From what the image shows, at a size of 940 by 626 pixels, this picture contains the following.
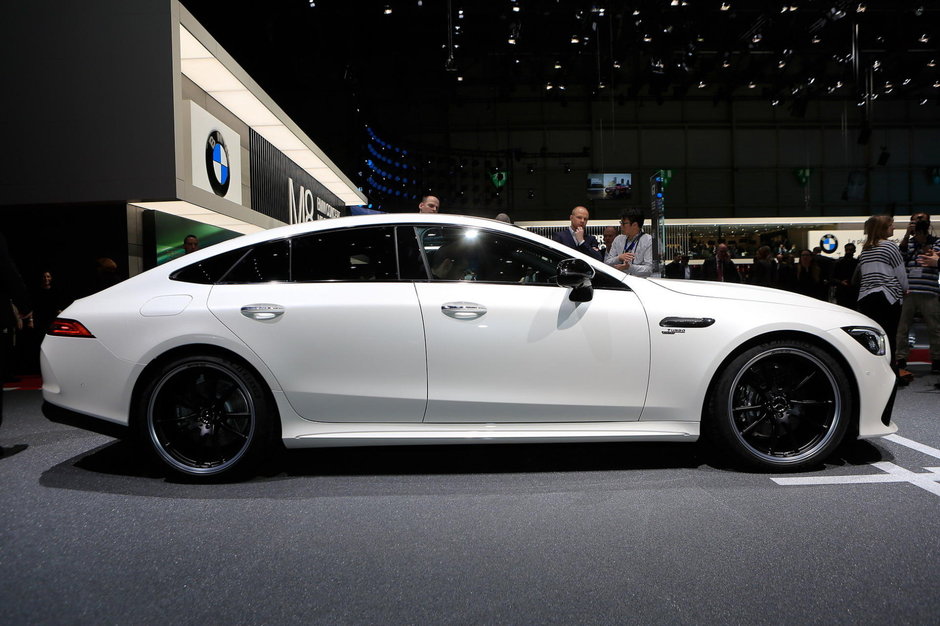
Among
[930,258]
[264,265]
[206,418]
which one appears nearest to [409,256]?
[264,265]

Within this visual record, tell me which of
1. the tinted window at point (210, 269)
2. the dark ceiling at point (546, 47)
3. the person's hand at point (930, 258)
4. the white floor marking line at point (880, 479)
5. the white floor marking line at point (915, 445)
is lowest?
the white floor marking line at point (880, 479)

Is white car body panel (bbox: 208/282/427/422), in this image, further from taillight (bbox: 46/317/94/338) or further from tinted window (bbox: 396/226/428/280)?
taillight (bbox: 46/317/94/338)

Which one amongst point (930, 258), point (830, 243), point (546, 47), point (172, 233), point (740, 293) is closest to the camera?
point (740, 293)

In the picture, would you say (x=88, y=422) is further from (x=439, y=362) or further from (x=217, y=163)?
(x=217, y=163)

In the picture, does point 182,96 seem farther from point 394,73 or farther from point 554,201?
point 554,201

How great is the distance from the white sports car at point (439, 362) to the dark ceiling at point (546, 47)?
25.7 ft

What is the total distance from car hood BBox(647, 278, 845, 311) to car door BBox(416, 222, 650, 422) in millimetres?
317

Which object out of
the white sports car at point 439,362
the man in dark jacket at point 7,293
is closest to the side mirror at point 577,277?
the white sports car at point 439,362

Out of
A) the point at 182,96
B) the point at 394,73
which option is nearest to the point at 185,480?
the point at 182,96

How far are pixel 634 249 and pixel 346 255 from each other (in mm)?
3758

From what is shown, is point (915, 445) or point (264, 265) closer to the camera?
point (264, 265)

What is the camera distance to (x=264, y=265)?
10.6 ft

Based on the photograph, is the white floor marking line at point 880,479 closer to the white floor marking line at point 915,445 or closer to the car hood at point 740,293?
the white floor marking line at point 915,445

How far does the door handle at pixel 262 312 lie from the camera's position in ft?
10.1
